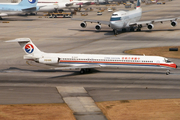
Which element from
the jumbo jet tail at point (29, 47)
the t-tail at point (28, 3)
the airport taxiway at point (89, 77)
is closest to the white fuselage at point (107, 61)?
the jumbo jet tail at point (29, 47)

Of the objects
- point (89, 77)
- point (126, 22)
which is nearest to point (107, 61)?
point (89, 77)

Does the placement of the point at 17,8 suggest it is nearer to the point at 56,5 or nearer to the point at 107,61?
the point at 56,5

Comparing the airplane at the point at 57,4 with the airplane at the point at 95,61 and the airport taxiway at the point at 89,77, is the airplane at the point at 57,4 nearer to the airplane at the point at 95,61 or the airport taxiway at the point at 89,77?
the airport taxiway at the point at 89,77

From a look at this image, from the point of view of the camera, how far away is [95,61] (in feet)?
173

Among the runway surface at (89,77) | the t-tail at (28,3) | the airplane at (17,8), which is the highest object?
the t-tail at (28,3)

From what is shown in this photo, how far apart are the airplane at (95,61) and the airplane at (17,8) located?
83890 millimetres

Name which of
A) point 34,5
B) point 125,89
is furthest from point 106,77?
point 34,5

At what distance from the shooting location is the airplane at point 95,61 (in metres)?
51.0

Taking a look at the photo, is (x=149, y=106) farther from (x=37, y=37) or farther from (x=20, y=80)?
(x=37, y=37)

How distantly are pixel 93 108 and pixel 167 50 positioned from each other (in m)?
40.5

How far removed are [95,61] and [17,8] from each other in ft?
296

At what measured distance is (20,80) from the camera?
1953 inches

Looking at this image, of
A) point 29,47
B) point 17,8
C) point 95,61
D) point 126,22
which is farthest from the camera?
point 17,8

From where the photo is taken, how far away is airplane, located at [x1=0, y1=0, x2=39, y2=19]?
13325cm
